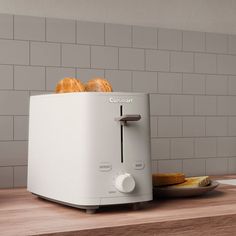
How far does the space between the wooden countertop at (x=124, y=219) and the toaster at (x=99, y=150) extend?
1.6 inches

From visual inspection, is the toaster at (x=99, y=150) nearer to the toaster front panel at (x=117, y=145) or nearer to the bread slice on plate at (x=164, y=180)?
the toaster front panel at (x=117, y=145)

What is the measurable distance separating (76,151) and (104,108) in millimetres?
117

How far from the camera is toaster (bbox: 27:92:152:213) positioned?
3.65 feet

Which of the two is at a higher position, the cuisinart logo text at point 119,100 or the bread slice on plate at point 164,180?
the cuisinart logo text at point 119,100

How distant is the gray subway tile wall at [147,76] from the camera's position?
1.62 meters

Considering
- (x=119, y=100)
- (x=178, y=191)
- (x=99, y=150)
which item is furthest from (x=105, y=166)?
(x=178, y=191)

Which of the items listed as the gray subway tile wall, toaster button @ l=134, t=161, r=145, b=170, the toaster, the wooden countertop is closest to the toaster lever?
the toaster

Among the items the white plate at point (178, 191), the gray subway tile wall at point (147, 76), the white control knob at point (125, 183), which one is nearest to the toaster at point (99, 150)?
the white control knob at point (125, 183)

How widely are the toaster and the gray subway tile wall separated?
0.45 m

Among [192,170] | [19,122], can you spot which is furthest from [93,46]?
[192,170]

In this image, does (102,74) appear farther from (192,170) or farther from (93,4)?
(192,170)

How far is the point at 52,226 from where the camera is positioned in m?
0.98

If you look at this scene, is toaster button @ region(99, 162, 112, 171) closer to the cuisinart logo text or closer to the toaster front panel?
the toaster front panel

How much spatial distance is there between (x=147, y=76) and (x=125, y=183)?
804 millimetres
